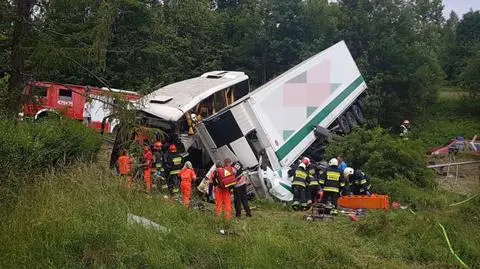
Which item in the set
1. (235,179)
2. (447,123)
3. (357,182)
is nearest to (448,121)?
(447,123)

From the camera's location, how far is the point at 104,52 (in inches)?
320

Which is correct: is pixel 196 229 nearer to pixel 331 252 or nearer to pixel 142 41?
pixel 331 252

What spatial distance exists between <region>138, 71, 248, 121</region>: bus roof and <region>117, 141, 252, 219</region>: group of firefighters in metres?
0.76

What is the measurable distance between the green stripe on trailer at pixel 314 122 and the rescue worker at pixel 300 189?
95cm

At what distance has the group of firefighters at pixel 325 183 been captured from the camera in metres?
11.0

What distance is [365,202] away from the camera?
11.0 metres

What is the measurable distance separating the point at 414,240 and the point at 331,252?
1914 millimetres

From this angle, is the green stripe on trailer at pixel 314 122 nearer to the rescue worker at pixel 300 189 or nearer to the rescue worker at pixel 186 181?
the rescue worker at pixel 300 189

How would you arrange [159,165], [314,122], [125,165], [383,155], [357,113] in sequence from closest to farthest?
[125,165] < [159,165] < [383,155] < [314,122] < [357,113]

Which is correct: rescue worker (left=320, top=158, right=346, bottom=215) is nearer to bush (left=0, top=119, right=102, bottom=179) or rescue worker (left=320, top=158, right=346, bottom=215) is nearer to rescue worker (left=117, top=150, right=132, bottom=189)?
rescue worker (left=117, top=150, right=132, bottom=189)

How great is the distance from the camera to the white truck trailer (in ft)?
37.8

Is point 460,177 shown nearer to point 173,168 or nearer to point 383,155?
point 383,155

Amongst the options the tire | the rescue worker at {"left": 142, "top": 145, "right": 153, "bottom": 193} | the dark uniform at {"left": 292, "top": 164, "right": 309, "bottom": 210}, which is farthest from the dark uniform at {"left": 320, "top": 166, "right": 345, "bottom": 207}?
the tire

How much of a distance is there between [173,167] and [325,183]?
3187 millimetres
